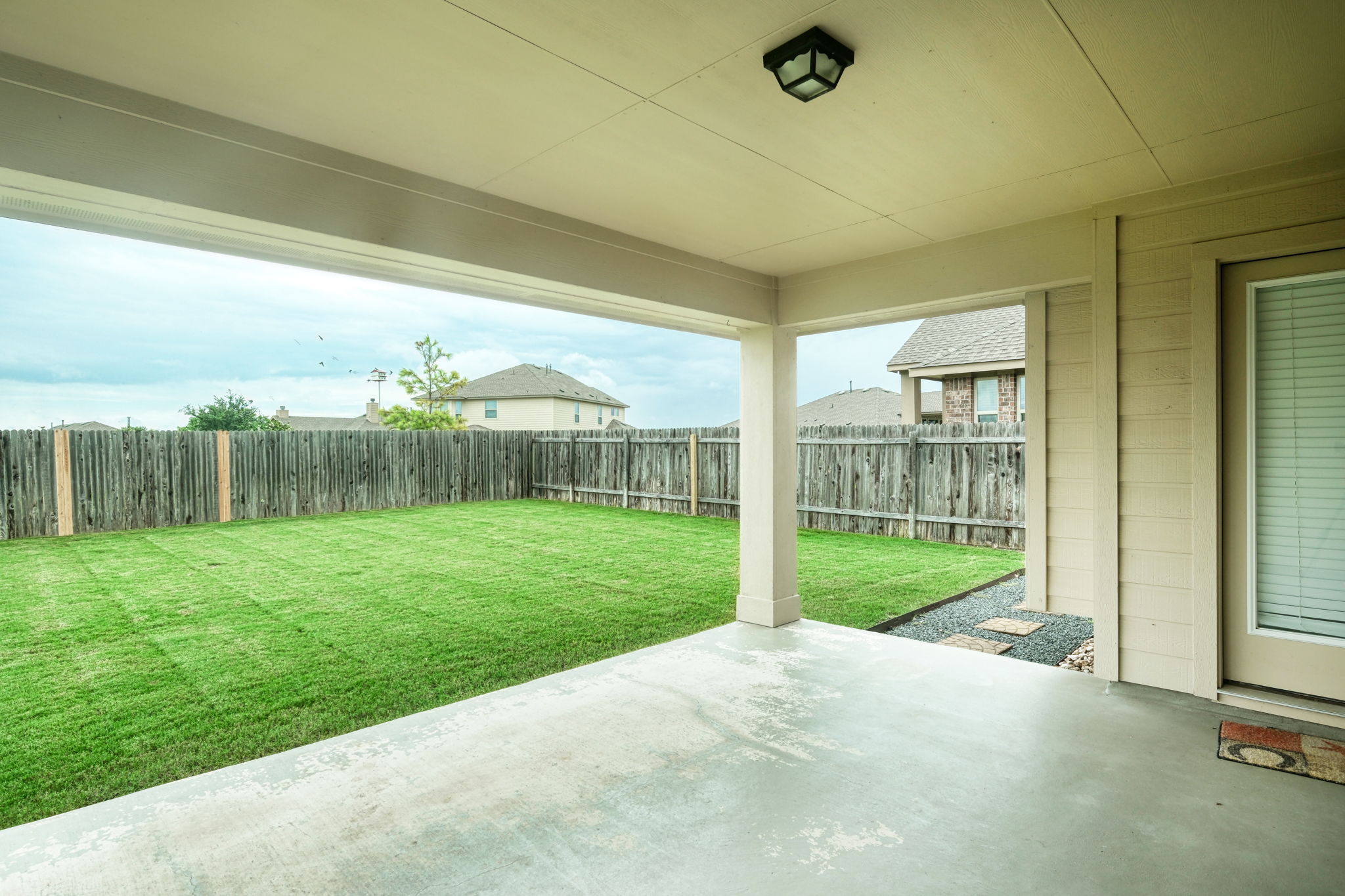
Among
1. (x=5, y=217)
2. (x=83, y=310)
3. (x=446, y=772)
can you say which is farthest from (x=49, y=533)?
(x=83, y=310)

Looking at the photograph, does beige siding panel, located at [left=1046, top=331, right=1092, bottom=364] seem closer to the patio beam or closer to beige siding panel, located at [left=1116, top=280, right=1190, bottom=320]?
beige siding panel, located at [left=1116, top=280, right=1190, bottom=320]

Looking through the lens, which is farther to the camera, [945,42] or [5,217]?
[5,217]

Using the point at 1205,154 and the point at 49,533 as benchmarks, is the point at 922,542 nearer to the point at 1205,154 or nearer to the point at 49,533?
the point at 1205,154

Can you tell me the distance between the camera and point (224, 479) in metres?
9.73

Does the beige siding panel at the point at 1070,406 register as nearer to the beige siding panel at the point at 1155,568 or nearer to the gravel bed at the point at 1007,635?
the beige siding panel at the point at 1155,568

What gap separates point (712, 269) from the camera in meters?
4.09

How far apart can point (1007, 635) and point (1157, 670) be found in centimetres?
124

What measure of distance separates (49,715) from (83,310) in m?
26.3

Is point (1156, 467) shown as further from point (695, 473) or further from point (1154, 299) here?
point (695, 473)

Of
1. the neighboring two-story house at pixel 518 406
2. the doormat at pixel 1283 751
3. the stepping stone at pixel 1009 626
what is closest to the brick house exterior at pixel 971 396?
the stepping stone at pixel 1009 626

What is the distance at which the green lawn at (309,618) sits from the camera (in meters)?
2.84

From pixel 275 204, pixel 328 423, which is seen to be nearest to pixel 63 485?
pixel 275 204

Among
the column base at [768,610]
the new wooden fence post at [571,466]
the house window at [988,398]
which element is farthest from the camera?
the new wooden fence post at [571,466]

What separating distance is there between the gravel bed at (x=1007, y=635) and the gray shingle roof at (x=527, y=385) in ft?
73.9
